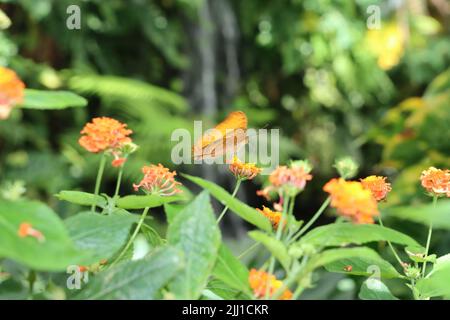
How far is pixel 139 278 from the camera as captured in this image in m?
0.30

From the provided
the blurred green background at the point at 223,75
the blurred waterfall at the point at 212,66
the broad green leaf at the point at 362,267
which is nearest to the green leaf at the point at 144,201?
the broad green leaf at the point at 362,267

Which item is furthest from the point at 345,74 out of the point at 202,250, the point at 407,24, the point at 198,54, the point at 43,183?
the point at 202,250

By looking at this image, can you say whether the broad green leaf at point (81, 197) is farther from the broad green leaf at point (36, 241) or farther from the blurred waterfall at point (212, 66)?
the blurred waterfall at point (212, 66)

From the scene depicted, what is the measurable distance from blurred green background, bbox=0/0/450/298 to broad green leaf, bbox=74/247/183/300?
4.57ft

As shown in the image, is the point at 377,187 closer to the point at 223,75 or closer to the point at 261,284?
the point at 261,284

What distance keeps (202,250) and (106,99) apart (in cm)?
229

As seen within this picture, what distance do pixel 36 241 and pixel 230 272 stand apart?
0.35 feet

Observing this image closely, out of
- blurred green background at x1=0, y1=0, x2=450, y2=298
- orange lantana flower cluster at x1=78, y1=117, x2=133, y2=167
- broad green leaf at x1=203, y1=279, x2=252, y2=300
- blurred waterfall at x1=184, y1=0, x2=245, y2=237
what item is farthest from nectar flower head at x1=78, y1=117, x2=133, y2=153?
blurred waterfall at x1=184, y1=0, x2=245, y2=237

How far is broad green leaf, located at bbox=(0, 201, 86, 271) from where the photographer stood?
0.25 metres

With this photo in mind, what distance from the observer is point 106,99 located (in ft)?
8.31

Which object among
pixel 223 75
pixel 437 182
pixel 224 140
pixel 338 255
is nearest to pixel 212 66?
pixel 223 75

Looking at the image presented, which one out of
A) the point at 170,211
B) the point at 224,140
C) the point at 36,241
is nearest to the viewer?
the point at 36,241

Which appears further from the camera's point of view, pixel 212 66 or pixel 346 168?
pixel 212 66

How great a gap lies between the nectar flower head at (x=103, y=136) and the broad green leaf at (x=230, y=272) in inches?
3.8
